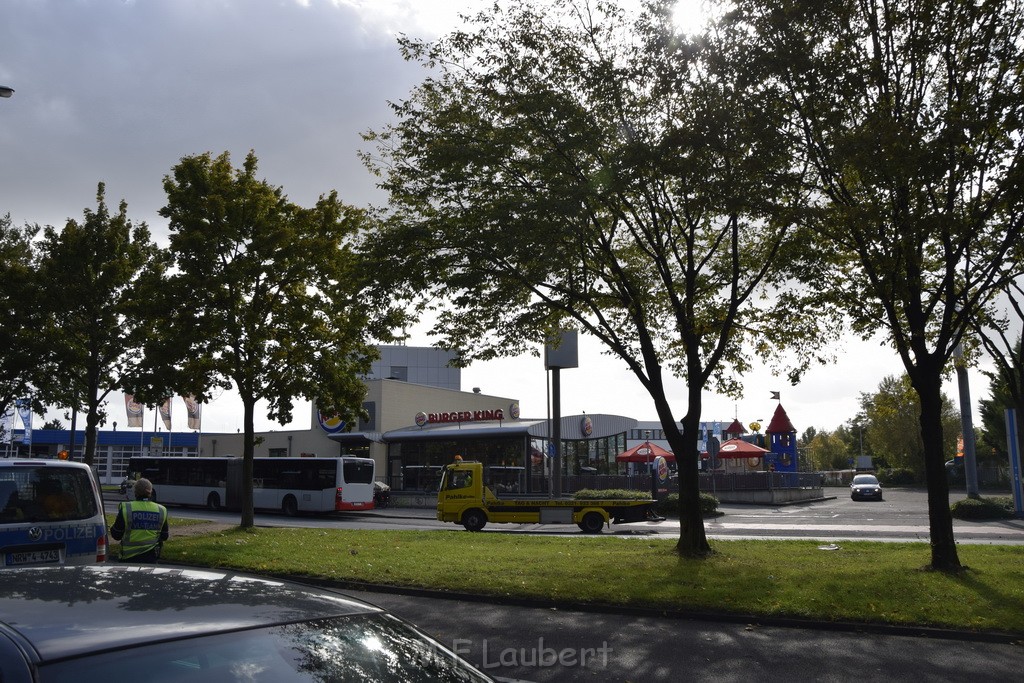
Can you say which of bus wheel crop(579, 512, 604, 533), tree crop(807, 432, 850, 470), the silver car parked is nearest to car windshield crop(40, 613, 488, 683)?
the silver car parked

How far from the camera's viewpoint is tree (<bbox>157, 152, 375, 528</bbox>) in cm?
2270

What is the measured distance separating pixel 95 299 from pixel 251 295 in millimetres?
4216

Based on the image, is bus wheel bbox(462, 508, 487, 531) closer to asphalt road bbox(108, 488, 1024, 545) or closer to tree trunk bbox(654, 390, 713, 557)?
asphalt road bbox(108, 488, 1024, 545)

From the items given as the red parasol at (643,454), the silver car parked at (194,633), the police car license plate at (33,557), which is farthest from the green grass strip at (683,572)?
the red parasol at (643,454)

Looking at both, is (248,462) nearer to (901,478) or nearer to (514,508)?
(514,508)

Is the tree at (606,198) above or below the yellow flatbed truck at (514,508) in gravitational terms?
above

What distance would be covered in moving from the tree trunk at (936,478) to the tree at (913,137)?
22 millimetres

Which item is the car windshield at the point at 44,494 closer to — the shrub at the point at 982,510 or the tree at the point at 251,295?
the tree at the point at 251,295

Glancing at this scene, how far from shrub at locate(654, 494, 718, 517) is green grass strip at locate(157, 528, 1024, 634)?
42.2 feet

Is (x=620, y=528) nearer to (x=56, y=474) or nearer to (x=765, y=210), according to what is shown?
(x=765, y=210)

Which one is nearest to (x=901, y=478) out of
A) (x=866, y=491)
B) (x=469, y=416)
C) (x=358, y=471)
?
(x=866, y=491)

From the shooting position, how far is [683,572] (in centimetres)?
1342

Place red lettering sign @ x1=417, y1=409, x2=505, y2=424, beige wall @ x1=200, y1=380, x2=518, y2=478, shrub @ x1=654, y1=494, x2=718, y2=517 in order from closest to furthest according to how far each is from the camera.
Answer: shrub @ x1=654, y1=494, x2=718, y2=517
red lettering sign @ x1=417, y1=409, x2=505, y2=424
beige wall @ x1=200, y1=380, x2=518, y2=478

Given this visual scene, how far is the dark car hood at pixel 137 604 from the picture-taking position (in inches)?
95.0
